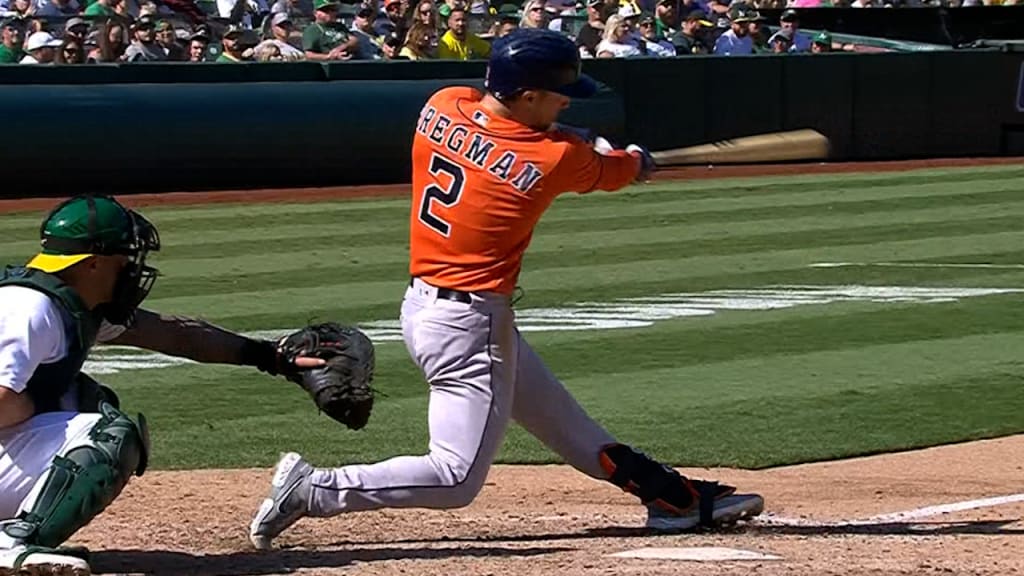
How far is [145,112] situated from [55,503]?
38.7 ft

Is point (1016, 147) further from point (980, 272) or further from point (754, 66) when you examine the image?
point (980, 272)

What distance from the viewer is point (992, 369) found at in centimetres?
869

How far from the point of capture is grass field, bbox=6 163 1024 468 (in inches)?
290

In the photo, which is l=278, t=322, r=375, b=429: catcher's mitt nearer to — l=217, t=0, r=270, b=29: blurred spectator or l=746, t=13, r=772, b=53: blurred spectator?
l=217, t=0, r=270, b=29: blurred spectator

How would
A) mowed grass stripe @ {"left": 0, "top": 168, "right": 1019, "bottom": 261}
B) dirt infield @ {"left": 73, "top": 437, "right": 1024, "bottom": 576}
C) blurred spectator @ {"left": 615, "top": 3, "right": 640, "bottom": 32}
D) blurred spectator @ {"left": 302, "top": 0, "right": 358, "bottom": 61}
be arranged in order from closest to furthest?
dirt infield @ {"left": 73, "top": 437, "right": 1024, "bottom": 576} < mowed grass stripe @ {"left": 0, "top": 168, "right": 1019, "bottom": 261} < blurred spectator @ {"left": 302, "top": 0, "right": 358, "bottom": 61} < blurred spectator @ {"left": 615, "top": 3, "right": 640, "bottom": 32}

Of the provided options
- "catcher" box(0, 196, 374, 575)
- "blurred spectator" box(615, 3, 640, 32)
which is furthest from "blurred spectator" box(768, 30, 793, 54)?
"catcher" box(0, 196, 374, 575)

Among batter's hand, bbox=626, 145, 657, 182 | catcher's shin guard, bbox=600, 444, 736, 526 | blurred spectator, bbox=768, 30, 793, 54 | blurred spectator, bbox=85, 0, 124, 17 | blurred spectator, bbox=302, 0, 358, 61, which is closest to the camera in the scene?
batter's hand, bbox=626, 145, 657, 182

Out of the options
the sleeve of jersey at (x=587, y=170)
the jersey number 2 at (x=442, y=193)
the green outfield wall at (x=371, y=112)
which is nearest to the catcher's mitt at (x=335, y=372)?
the jersey number 2 at (x=442, y=193)

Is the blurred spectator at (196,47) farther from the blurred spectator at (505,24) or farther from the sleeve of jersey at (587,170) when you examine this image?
the sleeve of jersey at (587,170)

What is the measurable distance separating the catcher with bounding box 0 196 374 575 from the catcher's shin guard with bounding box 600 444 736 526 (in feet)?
4.95

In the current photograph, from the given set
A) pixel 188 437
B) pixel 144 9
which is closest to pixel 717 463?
pixel 188 437

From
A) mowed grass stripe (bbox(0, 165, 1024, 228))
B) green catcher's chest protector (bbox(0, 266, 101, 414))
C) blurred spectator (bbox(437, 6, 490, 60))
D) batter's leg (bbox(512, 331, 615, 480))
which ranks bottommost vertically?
mowed grass stripe (bbox(0, 165, 1024, 228))

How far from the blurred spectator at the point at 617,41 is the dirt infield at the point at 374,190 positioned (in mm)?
1280

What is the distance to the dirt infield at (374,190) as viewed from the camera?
1598 cm
